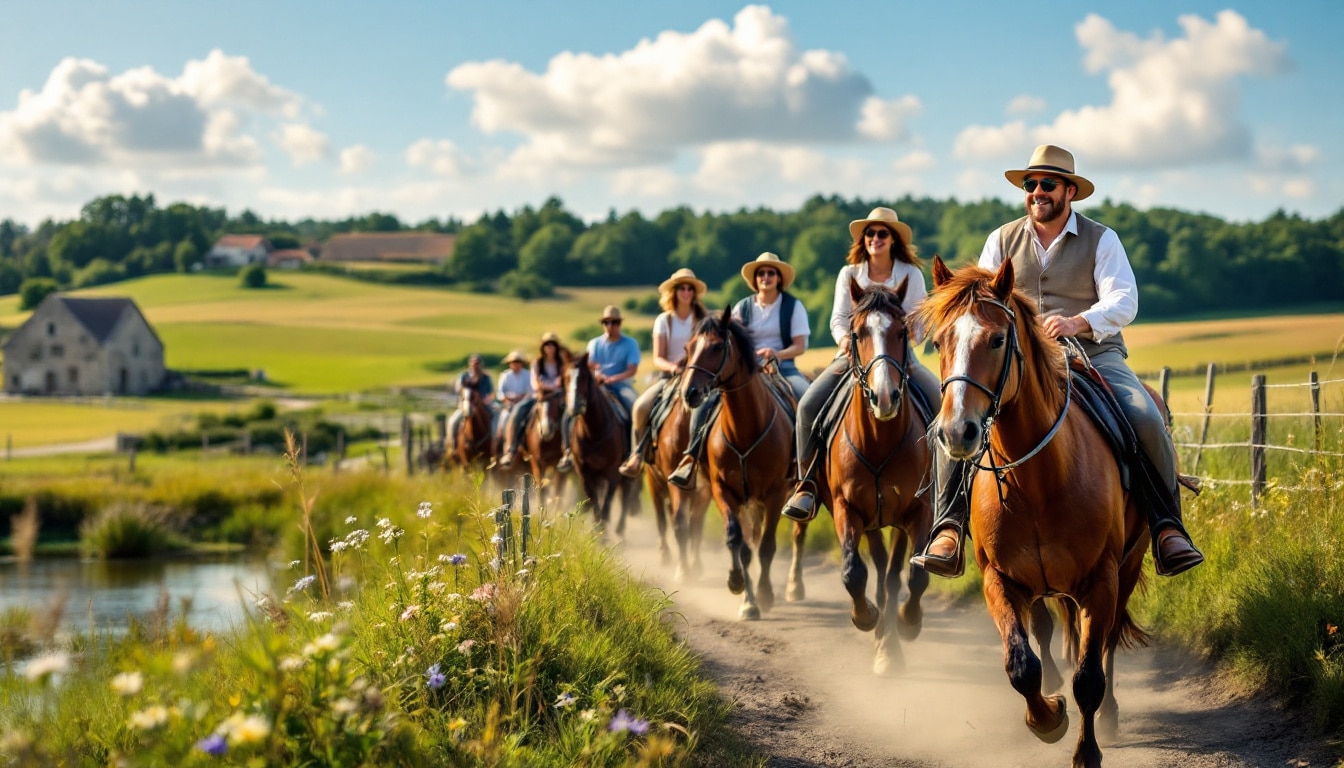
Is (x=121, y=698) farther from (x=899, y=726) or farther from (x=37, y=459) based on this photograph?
(x=37, y=459)

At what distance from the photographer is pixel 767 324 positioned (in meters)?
11.3

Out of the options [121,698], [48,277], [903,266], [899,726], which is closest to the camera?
[121,698]

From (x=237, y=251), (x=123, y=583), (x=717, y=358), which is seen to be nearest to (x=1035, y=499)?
(x=717, y=358)

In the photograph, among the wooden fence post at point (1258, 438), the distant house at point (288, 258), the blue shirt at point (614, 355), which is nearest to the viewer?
the wooden fence post at point (1258, 438)

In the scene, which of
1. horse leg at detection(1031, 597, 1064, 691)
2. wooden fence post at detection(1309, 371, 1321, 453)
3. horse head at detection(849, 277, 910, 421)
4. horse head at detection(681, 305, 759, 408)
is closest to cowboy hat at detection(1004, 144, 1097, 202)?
horse head at detection(849, 277, 910, 421)

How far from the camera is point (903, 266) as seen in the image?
935cm

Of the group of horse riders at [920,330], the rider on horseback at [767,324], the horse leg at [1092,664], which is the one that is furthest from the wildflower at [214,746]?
the rider on horseback at [767,324]

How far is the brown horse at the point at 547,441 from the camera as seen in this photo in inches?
627

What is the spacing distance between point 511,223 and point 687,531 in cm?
15006

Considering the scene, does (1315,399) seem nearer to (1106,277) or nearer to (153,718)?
(1106,277)

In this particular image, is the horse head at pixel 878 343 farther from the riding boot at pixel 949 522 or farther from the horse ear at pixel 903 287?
the riding boot at pixel 949 522

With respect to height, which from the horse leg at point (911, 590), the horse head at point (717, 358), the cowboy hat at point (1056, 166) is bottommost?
the horse leg at point (911, 590)

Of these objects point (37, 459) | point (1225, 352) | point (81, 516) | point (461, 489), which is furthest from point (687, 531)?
point (37, 459)

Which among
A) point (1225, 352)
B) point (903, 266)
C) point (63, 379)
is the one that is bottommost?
point (63, 379)
